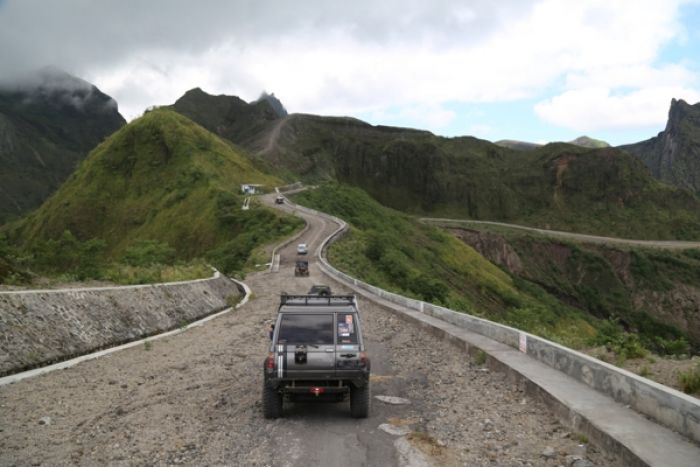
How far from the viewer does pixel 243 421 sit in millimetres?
9414

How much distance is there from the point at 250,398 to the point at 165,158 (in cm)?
9519

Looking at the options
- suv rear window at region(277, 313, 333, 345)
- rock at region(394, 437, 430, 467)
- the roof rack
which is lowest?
rock at region(394, 437, 430, 467)

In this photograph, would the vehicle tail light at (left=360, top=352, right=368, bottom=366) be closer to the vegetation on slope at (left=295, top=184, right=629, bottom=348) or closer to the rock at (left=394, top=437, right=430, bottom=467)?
the rock at (left=394, top=437, right=430, bottom=467)

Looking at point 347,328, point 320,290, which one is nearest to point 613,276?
point 320,290

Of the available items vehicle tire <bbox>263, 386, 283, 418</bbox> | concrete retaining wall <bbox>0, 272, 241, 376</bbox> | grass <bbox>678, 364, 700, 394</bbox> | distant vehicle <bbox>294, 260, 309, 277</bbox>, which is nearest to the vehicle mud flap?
vehicle tire <bbox>263, 386, 283, 418</bbox>

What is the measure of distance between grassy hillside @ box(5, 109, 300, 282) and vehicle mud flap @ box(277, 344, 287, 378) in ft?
135

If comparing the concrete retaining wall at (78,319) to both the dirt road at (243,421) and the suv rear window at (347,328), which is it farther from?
the suv rear window at (347,328)

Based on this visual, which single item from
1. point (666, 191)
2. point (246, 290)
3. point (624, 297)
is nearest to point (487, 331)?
point (246, 290)

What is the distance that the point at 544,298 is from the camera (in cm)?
8925

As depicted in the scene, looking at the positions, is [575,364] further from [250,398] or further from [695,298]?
[695,298]

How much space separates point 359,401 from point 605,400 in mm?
3920

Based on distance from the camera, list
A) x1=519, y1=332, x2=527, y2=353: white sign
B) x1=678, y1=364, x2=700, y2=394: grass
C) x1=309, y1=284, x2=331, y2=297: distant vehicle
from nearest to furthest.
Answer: x1=678, y1=364, x2=700, y2=394: grass
x1=519, y1=332, x2=527, y2=353: white sign
x1=309, y1=284, x2=331, y2=297: distant vehicle

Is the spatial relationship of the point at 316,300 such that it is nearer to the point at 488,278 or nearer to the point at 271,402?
the point at 271,402

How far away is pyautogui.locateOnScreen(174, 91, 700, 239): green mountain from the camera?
6133 inches
